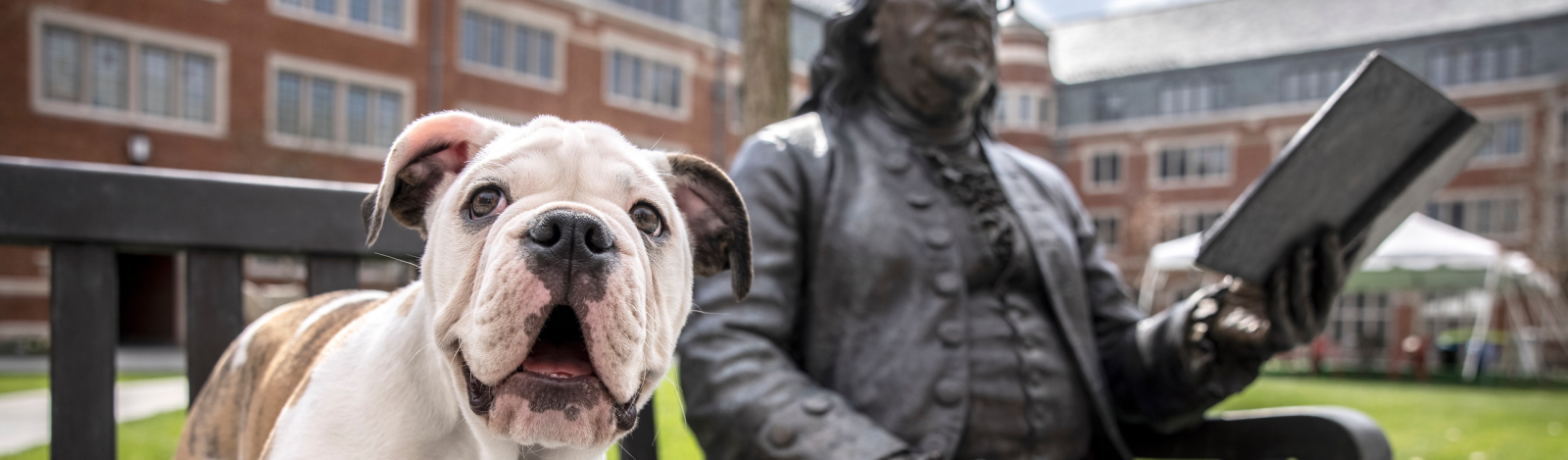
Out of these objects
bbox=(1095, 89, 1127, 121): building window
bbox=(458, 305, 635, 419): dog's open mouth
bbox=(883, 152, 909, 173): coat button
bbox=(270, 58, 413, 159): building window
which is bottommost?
bbox=(458, 305, 635, 419): dog's open mouth

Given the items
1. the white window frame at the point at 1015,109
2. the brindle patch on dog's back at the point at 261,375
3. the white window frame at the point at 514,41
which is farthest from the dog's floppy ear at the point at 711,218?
the white window frame at the point at 1015,109

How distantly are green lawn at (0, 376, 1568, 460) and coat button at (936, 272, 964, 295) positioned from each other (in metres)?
2.35

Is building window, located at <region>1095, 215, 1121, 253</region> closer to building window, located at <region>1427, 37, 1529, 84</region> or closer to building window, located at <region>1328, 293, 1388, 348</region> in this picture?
building window, located at <region>1328, 293, 1388, 348</region>

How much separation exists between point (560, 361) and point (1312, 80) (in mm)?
35278

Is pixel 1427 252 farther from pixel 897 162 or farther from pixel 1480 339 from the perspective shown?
pixel 897 162

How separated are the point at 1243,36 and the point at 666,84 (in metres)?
21.1

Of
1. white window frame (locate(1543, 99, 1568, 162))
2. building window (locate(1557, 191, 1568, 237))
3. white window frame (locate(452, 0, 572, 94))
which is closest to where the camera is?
white window frame (locate(452, 0, 572, 94))

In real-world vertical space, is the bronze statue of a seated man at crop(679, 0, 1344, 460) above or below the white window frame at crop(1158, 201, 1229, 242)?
below

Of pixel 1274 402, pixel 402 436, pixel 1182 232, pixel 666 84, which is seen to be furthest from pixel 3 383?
pixel 1182 232

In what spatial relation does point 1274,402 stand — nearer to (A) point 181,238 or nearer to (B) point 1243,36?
(A) point 181,238

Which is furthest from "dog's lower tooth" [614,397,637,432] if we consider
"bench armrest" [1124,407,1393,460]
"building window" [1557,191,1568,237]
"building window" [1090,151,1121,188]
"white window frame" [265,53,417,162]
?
"building window" [1090,151,1121,188]

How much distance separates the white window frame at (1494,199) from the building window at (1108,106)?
9.86 meters

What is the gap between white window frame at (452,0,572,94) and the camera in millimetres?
21734

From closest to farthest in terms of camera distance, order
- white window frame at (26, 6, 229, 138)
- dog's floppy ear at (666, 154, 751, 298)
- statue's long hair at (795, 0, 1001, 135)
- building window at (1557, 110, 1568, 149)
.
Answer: dog's floppy ear at (666, 154, 751, 298), statue's long hair at (795, 0, 1001, 135), white window frame at (26, 6, 229, 138), building window at (1557, 110, 1568, 149)
